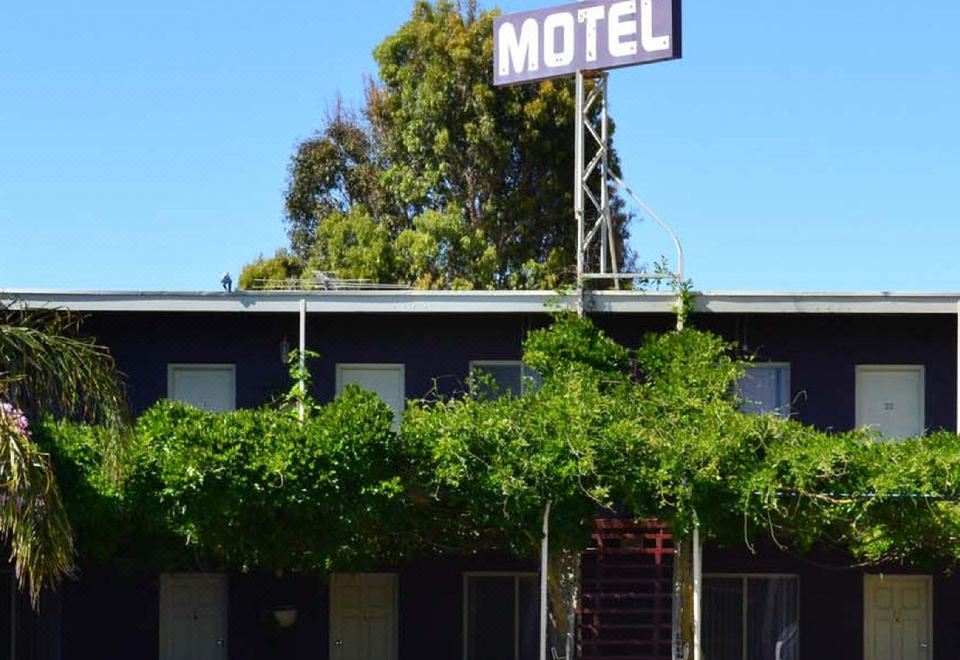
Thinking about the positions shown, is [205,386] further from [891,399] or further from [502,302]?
[891,399]

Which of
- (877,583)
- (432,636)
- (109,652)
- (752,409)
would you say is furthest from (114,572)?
(877,583)

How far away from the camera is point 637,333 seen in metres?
23.3

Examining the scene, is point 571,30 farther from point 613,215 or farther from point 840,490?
point 613,215

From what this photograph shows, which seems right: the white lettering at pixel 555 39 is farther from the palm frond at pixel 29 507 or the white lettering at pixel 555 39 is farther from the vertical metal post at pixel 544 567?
the palm frond at pixel 29 507

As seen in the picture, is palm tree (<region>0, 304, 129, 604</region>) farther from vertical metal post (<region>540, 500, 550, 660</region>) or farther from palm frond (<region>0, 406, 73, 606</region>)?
vertical metal post (<region>540, 500, 550, 660</region>)

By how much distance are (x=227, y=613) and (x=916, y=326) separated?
10604 mm

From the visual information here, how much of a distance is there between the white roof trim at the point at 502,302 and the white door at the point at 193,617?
4.38 m

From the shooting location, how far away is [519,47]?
25.3m

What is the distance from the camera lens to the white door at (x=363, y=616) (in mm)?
24422

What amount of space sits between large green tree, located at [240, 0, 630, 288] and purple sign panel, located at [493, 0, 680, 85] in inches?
583

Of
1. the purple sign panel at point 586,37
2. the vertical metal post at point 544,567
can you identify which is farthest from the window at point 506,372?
the purple sign panel at point 586,37

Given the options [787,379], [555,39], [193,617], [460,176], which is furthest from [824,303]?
[460,176]

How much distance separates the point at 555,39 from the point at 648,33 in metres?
1.53

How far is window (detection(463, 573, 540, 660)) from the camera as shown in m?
24.4
